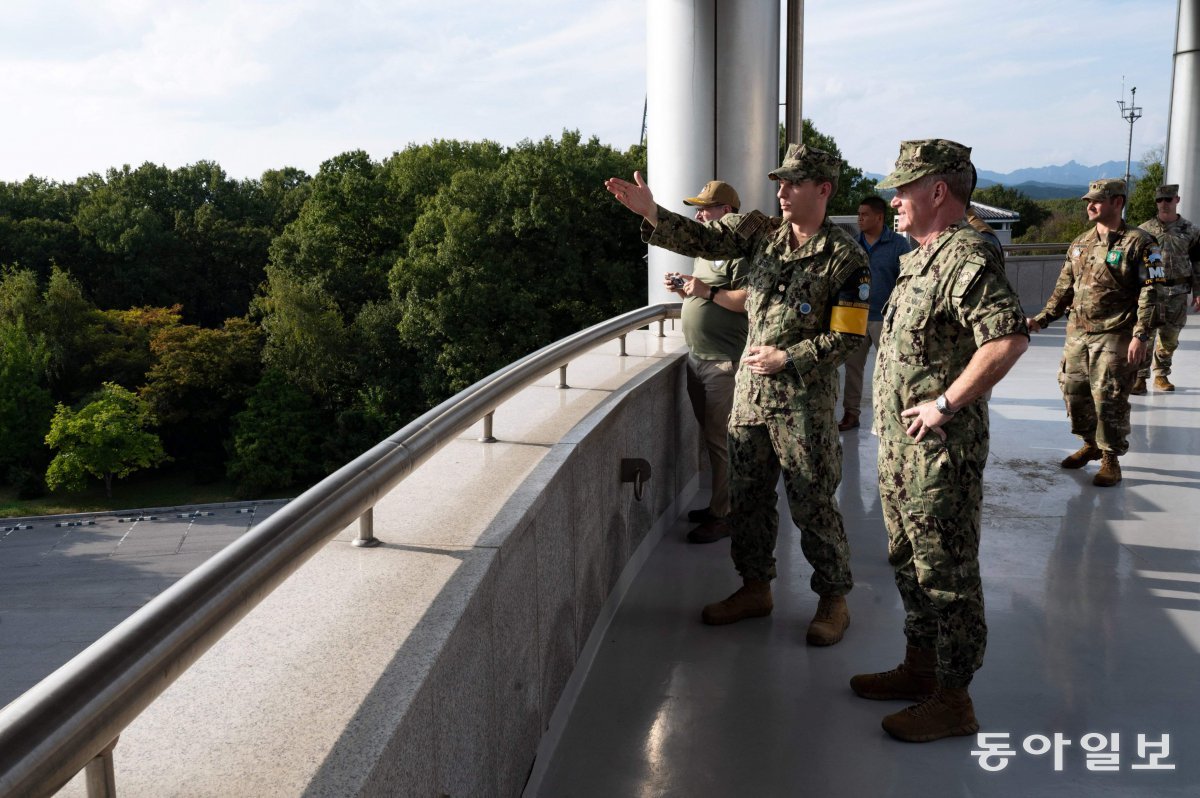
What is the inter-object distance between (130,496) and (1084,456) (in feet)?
251

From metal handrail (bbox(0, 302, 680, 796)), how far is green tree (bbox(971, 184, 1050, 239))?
3055 inches

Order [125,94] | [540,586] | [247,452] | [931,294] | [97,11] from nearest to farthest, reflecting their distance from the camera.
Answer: [540,586] → [931,294] → [247,452] → [125,94] → [97,11]

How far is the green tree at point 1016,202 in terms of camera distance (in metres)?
74.5

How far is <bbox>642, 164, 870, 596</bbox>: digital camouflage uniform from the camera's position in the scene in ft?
13.6

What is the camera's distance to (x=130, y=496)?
74.3m

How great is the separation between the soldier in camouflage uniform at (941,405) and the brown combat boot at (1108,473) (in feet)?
12.3

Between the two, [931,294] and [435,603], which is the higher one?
[931,294]

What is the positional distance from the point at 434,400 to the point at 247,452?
16.3 m

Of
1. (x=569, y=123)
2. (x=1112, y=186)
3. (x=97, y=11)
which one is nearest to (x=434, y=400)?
(x=569, y=123)

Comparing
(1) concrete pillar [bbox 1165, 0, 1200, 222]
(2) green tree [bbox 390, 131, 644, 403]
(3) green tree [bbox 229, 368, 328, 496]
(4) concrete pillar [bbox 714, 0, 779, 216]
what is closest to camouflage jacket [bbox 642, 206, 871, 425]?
→ (4) concrete pillar [bbox 714, 0, 779, 216]

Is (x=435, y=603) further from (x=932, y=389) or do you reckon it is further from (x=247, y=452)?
(x=247, y=452)

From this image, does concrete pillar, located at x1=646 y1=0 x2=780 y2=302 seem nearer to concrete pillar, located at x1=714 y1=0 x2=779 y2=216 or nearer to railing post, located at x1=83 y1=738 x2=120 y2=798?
concrete pillar, located at x1=714 y1=0 x2=779 y2=216

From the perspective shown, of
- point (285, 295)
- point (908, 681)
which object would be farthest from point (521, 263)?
point (908, 681)

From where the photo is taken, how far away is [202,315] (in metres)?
80.7
